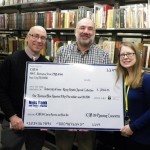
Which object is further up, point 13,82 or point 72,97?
point 13,82

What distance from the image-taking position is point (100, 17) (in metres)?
3.85

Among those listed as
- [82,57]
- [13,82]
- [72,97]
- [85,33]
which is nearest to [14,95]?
[13,82]

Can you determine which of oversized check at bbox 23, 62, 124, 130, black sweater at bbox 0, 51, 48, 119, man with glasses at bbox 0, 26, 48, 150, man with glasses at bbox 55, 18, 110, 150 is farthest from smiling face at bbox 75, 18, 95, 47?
black sweater at bbox 0, 51, 48, 119

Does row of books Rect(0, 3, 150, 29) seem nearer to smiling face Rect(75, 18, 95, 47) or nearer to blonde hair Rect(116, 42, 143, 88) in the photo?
smiling face Rect(75, 18, 95, 47)

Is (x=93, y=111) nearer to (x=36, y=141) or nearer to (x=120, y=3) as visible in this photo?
(x=36, y=141)

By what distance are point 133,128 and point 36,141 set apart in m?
1.06

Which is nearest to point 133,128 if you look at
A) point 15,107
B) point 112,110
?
point 112,110

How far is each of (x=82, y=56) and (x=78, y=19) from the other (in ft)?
4.99

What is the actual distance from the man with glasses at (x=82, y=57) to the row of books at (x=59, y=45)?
1.91 ft

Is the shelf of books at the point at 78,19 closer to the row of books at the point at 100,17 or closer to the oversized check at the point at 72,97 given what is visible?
the row of books at the point at 100,17

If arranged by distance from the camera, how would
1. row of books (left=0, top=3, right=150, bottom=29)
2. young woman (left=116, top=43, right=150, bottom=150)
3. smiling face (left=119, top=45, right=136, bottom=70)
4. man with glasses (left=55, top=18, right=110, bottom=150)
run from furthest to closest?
row of books (left=0, top=3, right=150, bottom=29), man with glasses (left=55, top=18, right=110, bottom=150), smiling face (left=119, top=45, right=136, bottom=70), young woman (left=116, top=43, right=150, bottom=150)

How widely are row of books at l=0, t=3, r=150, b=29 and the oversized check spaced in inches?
49.8

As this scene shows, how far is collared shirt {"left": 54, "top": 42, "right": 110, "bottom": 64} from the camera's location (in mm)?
2791

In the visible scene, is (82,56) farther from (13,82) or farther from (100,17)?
(100,17)
